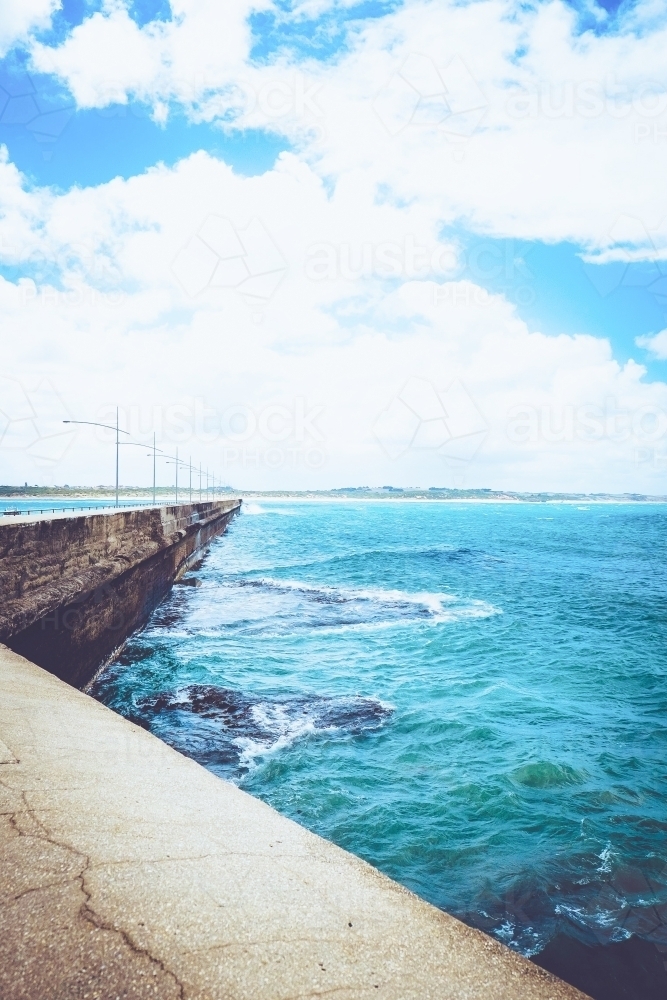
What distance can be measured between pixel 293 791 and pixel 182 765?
3188mm

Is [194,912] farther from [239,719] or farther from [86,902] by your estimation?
[239,719]

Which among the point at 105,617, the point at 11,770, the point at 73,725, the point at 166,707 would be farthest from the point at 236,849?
the point at 105,617

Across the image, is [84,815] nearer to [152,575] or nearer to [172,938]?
[172,938]

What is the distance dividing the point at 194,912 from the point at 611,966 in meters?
4.26

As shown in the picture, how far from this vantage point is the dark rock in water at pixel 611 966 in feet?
13.5

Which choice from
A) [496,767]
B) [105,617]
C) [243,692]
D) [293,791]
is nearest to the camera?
[293,791]

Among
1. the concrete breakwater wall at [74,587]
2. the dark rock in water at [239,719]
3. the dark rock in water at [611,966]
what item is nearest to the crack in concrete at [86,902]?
the dark rock in water at [611,966]

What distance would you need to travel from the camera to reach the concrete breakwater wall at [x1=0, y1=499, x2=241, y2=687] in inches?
283

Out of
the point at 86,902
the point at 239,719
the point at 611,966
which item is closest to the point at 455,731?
the point at 239,719

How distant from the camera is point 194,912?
230 centimetres

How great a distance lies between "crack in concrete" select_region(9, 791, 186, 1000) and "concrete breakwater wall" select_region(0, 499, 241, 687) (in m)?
4.63

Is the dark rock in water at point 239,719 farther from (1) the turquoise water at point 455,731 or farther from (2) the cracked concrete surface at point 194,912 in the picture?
(2) the cracked concrete surface at point 194,912

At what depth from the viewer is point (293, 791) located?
7008 millimetres

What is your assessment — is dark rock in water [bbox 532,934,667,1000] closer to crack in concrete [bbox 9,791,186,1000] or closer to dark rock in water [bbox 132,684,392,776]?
crack in concrete [bbox 9,791,186,1000]
